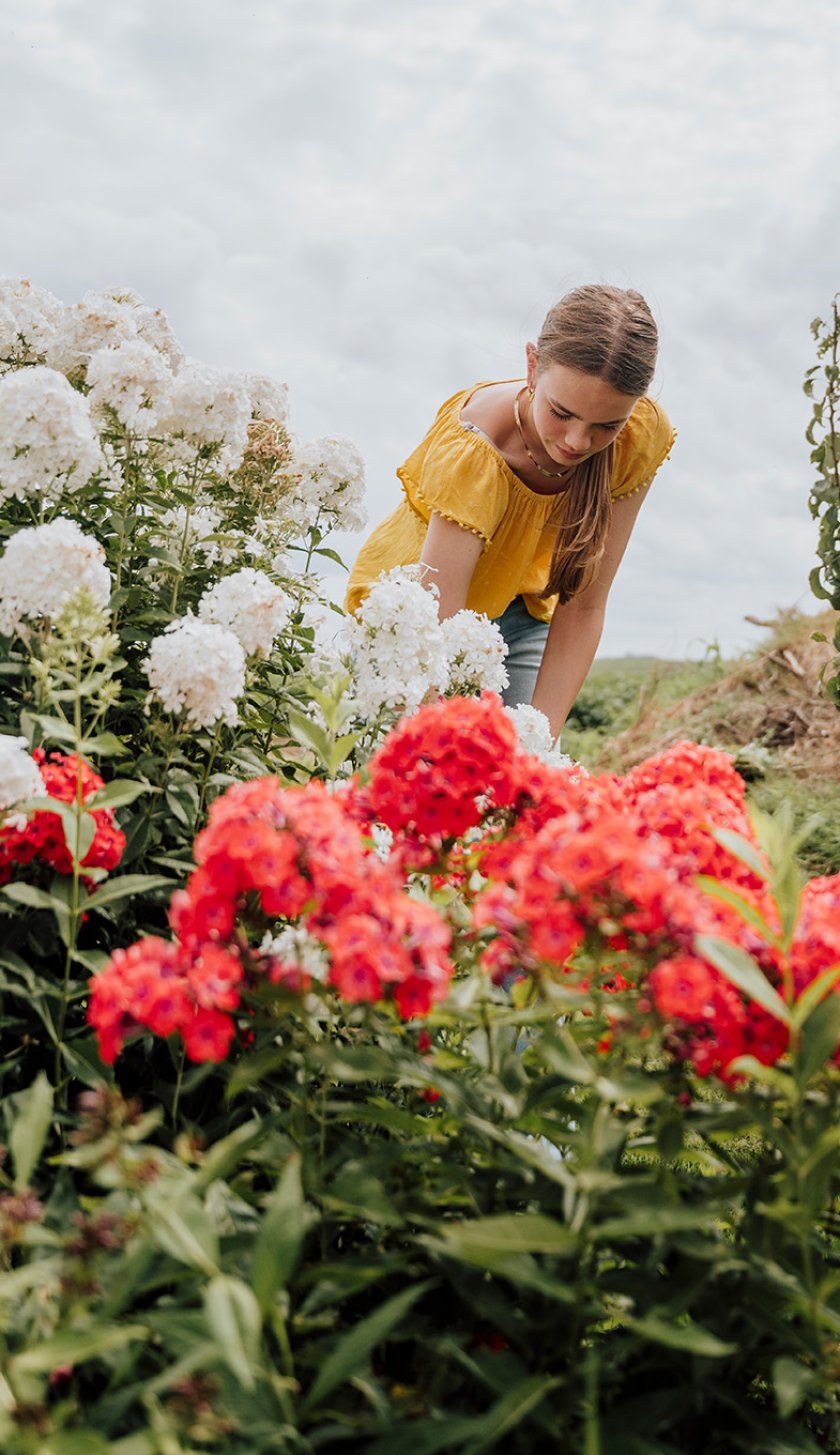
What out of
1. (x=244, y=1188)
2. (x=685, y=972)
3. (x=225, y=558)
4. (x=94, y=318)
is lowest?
(x=244, y=1188)

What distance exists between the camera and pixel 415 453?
14.2ft

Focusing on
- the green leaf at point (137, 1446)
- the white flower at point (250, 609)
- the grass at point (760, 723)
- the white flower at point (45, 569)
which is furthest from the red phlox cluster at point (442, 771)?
the grass at point (760, 723)

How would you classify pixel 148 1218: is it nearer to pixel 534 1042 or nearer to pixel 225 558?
pixel 534 1042

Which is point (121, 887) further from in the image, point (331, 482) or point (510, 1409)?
point (331, 482)

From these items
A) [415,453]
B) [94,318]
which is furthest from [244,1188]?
[415,453]

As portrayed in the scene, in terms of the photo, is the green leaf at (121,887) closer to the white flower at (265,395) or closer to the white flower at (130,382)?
the white flower at (130,382)

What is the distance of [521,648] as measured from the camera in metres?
4.36

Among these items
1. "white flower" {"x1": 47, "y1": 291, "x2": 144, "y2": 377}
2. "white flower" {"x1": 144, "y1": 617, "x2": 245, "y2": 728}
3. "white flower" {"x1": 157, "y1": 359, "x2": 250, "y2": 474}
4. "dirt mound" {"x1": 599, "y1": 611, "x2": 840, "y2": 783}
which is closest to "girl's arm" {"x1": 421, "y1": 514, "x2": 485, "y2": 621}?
"white flower" {"x1": 157, "y1": 359, "x2": 250, "y2": 474}

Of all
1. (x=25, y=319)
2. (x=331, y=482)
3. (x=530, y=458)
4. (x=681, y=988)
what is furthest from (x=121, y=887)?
(x=530, y=458)

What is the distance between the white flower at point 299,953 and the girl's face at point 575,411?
1938 mm

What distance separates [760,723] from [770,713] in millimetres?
149

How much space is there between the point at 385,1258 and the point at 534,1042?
33 centimetres

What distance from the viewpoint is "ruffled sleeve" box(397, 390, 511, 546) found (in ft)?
12.2

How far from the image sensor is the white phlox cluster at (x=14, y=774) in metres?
1.90
